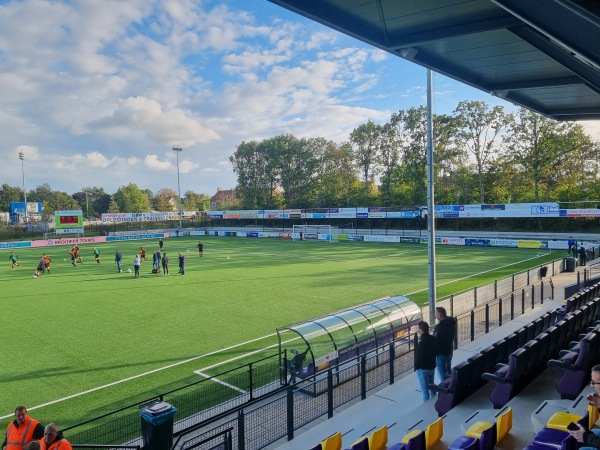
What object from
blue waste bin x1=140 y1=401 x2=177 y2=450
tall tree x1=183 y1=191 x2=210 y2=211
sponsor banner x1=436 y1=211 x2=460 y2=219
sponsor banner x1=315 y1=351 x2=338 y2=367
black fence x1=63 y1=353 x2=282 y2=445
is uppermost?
tall tree x1=183 y1=191 x2=210 y2=211

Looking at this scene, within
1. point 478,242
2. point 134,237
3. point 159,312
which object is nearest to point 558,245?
point 478,242

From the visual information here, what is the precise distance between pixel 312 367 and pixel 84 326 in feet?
35.1

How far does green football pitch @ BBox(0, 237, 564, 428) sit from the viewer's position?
11.0 meters

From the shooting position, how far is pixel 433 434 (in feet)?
18.2

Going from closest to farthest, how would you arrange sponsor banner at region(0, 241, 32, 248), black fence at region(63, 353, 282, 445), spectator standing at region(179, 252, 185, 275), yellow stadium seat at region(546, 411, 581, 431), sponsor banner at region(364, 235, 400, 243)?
yellow stadium seat at region(546, 411, 581, 431)
black fence at region(63, 353, 282, 445)
spectator standing at region(179, 252, 185, 275)
sponsor banner at region(364, 235, 400, 243)
sponsor banner at region(0, 241, 32, 248)

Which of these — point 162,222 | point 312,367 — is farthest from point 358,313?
point 162,222

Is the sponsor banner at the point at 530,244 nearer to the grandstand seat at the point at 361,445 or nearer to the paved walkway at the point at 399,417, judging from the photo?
the paved walkway at the point at 399,417

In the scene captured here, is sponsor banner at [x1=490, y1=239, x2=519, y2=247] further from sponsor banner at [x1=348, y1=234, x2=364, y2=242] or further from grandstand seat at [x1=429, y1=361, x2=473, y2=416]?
grandstand seat at [x1=429, y1=361, x2=473, y2=416]

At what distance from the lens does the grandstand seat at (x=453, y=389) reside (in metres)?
7.20

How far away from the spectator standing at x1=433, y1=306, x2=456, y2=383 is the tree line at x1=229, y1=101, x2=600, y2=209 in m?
52.7

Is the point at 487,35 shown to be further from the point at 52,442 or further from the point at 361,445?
the point at 52,442

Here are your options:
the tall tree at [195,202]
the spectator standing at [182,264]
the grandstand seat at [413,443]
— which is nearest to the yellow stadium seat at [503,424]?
the grandstand seat at [413,443]

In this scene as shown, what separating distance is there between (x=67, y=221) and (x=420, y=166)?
5092cm

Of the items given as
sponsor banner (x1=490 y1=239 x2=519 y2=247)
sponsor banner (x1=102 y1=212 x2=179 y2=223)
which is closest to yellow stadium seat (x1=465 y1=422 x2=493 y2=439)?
sponsor banner (x1=490 y1=239 x2=519 y2=247)
